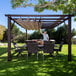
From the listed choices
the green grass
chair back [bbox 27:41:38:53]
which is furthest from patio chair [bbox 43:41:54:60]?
the green grass

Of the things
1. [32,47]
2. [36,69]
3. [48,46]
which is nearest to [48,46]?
[48,46]

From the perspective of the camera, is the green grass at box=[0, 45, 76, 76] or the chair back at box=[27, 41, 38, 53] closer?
the green grass at box=[0, 45, 76, 76]

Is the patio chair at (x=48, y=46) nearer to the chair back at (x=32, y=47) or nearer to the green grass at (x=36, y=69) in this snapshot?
the chair back at (x=32, y=47)

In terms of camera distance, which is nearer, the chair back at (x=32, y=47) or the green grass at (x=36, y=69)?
the green grass at (x=36, y=69)

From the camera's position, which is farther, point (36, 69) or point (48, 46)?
point (48, 46)

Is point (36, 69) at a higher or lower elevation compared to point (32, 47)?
lower

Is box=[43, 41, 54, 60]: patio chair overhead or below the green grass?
overhead

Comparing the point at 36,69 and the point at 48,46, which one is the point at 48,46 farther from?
the point at 36,69

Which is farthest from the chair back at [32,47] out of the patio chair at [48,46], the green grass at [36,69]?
the green grass at [36,69]

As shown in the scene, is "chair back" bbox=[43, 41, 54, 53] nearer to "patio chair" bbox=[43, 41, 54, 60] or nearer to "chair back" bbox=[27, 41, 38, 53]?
"patio chair" bbox=[43, 41, 54, 60]

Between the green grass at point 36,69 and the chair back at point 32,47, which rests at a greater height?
the chair back at point 32,47

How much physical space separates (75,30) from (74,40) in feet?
8.72

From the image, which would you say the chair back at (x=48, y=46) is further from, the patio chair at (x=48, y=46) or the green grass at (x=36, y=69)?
the green grass at (x=36, y=69)

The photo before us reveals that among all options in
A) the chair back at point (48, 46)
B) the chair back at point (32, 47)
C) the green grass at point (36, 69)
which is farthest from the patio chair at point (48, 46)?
the green grass at point (36, 69)
